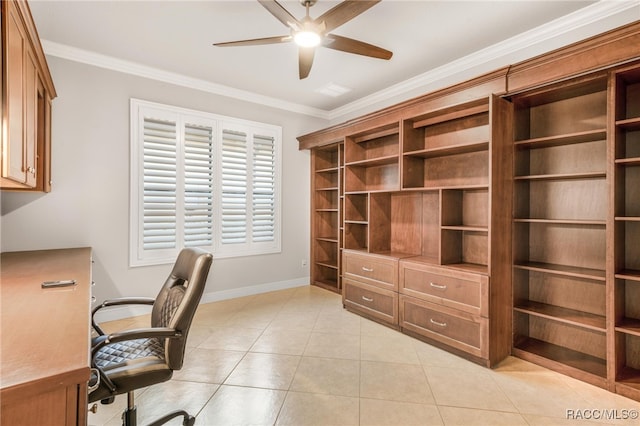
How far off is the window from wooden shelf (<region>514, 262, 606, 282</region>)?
10.4ft

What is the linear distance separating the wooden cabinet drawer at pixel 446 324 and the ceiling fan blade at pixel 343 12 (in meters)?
2.44

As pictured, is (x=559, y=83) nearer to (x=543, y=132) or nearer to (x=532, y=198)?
(x=543, y=132)

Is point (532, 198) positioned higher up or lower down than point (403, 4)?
lower down

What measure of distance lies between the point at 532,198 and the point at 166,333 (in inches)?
119

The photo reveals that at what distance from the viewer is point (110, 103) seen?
3.40 m

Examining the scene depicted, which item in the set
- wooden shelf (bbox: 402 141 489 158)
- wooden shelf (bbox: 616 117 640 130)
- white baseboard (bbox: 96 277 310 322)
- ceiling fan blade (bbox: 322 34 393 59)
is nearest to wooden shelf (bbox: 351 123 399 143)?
wooden shelf (bbox: 402 141 489 158)

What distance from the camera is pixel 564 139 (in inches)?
95.0

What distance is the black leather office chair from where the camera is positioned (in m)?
1.43

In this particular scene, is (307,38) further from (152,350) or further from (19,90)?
(152,350)

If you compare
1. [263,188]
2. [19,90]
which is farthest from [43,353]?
[263,188]

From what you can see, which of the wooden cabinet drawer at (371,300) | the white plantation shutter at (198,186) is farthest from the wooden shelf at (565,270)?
the white plantation shutter at (198,186)

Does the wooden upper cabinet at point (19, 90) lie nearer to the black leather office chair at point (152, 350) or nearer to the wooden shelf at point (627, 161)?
the black leather office chair at point (152, 350)

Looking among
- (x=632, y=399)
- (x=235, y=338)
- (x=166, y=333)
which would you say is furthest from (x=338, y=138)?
(x=632, y=399)

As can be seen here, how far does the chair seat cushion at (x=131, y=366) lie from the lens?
144cm
